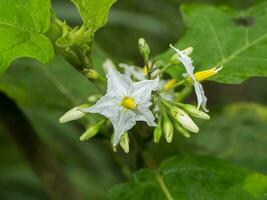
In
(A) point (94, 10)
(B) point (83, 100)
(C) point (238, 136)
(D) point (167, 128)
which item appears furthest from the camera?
(C) point (238, 136)

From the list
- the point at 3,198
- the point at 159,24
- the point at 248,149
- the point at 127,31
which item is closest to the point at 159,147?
the point at 248,149

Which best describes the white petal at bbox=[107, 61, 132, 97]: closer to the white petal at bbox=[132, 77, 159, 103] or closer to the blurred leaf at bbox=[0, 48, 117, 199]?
the white petal at bbox=[132, 77, 159, 103]

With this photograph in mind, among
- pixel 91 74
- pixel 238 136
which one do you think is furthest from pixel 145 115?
pixel 238 136

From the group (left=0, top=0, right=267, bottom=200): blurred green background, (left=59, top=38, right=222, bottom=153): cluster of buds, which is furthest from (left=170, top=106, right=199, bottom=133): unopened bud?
(left=0, top=0, right=267, bottom=200): blurred green background

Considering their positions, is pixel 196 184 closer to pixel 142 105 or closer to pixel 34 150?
pixel 142 105

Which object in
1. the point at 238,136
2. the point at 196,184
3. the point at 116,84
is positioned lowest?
the point at 238,136

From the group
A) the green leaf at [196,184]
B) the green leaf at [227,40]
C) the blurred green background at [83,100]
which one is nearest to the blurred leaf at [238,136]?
the blurred green background at [83,100]
